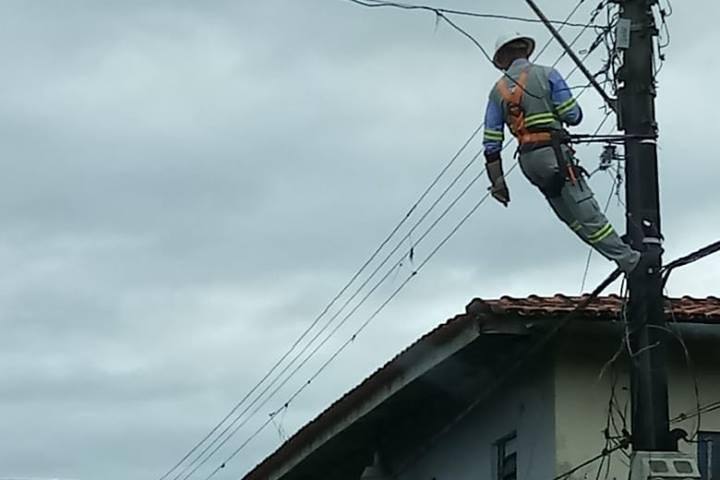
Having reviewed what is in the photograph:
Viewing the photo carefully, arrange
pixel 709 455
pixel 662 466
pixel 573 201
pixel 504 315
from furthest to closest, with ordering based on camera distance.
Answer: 1. pixel 709 455
2. pixel 504 315
3. pixel 573 201
4. pixel 662 466

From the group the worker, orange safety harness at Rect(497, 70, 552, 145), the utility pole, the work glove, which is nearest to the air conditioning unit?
the utility pole

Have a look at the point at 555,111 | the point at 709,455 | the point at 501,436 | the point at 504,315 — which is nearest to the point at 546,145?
the point at 555,111

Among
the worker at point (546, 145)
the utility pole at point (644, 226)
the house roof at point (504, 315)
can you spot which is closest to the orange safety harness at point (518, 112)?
the worker at point (546, 145)

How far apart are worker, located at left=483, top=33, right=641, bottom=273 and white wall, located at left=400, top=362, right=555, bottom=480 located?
11.5 feet

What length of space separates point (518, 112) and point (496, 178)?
437 mm

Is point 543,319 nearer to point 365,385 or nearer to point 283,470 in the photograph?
point 365,385

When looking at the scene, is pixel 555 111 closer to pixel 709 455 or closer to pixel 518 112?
pixel 518 112

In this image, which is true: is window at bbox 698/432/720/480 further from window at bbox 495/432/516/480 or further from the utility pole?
the utility pole

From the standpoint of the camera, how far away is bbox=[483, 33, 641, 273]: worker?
10.4 meters

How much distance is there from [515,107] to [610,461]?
3842mm

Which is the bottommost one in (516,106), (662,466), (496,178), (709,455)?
(662,466)

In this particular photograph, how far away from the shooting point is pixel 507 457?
15.1 metres

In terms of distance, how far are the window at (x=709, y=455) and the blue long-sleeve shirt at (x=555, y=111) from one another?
13.5 feet

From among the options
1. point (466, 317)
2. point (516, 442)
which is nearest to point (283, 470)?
point (516, 442)
